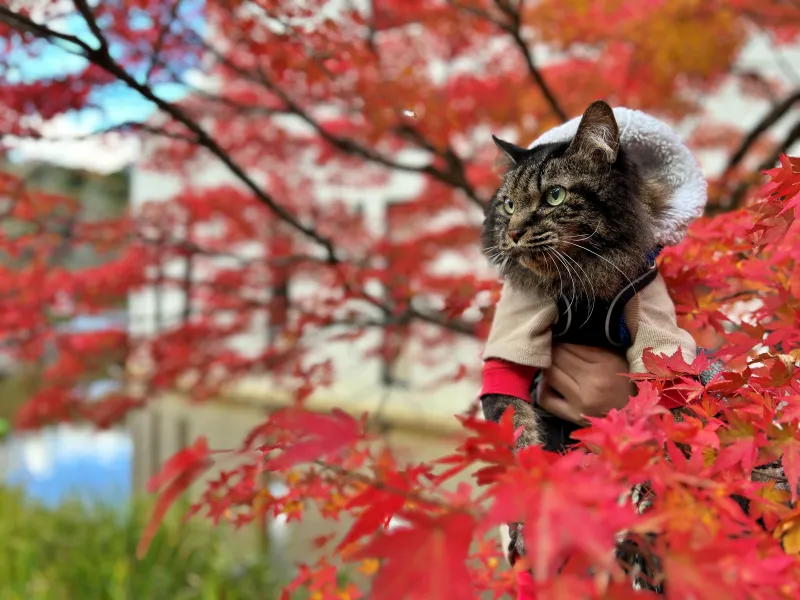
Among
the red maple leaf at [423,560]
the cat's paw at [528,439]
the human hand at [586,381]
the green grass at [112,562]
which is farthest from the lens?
the green grass at [112,562]

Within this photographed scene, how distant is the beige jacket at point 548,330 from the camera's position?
1375 mm

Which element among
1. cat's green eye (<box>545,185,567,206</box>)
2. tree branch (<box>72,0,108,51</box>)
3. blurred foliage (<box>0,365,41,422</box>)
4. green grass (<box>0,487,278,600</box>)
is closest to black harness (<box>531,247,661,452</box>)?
cat's green eye (<box>545,185,567,206</box>)

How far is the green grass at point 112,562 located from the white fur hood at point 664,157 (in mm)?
3576

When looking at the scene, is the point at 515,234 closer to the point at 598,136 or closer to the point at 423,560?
the point at 598,136

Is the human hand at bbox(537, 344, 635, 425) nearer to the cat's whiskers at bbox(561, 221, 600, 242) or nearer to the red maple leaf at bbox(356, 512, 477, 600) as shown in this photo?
the cat's whiskers at bbox(561, 221, 600, 242)

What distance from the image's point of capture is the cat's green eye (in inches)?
53.4

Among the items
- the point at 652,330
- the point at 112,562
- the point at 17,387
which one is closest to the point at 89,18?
the point at 652,330

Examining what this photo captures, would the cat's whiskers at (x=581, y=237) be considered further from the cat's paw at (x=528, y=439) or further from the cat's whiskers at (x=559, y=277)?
the cat's paw at (x=528, y=439)

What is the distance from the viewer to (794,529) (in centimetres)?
98

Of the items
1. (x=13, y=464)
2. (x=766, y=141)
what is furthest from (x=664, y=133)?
(x=13, y=464)

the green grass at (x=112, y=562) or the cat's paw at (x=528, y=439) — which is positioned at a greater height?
the cat's paw at (x=528, y=439)

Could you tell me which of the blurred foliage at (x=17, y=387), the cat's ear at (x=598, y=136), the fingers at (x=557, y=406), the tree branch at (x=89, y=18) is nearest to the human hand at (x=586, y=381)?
the fingers at (x=557, y=406)

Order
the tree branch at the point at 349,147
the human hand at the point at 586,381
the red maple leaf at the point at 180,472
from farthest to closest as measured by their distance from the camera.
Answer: the tree branch at the point at 349,147, the human hand at the point at 586,381, the red maple leaf at the point at 180,472

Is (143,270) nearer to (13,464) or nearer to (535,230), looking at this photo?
(535,230)
